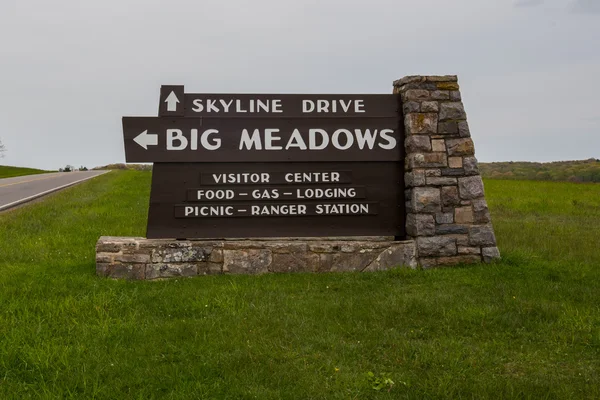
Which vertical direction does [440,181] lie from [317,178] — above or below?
below

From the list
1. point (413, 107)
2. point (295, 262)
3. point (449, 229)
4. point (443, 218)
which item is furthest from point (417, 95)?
point (295, 262)

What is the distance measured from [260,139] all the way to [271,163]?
0.42 m

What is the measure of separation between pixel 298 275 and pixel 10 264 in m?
4.68

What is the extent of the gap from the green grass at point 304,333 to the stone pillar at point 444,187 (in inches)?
16.4

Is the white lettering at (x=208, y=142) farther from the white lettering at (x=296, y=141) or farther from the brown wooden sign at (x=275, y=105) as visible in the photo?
the white lettering at (x=296, y=141)

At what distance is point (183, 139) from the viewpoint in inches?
344

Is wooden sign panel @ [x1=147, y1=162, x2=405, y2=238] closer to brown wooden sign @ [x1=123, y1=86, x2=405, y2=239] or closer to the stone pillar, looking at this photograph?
brown wooden sign @ [x1=123, y1=86, x2=405, y2=239]

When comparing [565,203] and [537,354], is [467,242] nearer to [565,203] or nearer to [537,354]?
[537,354]

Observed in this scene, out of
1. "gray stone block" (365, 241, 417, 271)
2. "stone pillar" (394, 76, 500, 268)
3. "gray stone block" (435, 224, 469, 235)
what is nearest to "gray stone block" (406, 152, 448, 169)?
"stone pillar" (394, 76, 500, 268)

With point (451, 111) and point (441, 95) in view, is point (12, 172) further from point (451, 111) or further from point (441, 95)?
point (451, 111)

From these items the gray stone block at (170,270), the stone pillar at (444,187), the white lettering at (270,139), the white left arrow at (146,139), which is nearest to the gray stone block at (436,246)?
the stone pillar at (444,187)

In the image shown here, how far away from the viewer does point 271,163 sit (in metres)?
8.89

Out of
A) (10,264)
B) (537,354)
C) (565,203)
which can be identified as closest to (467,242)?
(537,354)

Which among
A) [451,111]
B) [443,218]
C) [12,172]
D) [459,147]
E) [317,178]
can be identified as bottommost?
[443,218]
